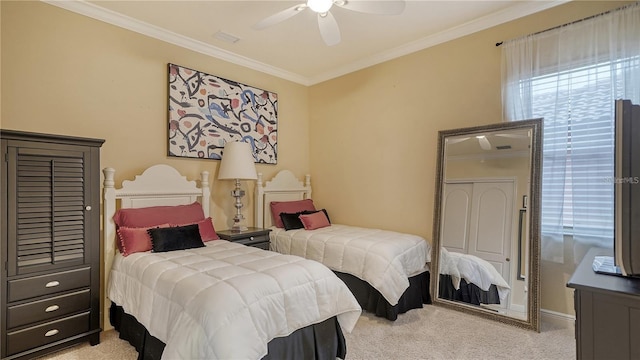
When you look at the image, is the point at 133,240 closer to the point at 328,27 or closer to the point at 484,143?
→ the point at 328,27

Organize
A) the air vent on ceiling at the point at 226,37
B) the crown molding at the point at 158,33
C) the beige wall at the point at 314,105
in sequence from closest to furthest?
the beige wall at the point at 314,105, the crown molding at the point at 158,33, the air vent on ceiling at the point at 226,37

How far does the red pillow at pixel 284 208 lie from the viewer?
404 centimetres

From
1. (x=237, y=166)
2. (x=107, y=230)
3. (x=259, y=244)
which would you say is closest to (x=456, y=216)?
(x=259, y=244)

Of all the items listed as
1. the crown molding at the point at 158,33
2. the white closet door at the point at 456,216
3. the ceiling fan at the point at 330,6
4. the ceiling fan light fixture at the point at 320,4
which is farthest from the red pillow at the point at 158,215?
the white closet door at the point at 456,216

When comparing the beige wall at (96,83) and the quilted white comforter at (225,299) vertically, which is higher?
the beige wall at (96,83)

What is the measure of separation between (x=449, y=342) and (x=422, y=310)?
0.64 meters

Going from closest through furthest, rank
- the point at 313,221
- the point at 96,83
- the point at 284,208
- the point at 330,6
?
1. the point at 330,6
2. the point at 96,83
3. the point at 313,221
4. the point at 284,208

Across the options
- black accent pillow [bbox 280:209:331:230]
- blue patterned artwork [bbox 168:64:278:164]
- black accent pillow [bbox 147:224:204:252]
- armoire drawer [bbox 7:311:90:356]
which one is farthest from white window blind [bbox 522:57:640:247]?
armoire drawer [bbox 7:311:90:356]

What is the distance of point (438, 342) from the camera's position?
8.08 feet

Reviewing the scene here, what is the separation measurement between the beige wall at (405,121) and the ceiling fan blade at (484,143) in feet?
0.56

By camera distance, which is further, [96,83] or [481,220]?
[481,220]

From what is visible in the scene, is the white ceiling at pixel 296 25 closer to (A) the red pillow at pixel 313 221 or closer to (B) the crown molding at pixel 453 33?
(B) the crown molding at pixel 453 33

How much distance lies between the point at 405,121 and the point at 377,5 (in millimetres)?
1691

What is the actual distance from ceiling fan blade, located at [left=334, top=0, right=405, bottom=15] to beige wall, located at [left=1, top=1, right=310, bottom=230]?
1.96m
